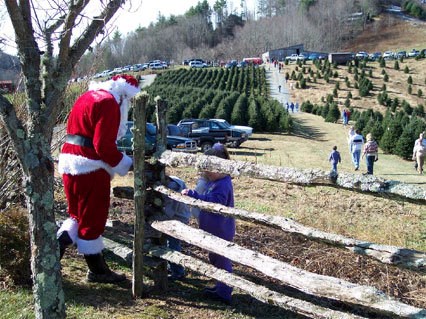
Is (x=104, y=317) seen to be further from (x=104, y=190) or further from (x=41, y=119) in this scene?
(x=41, y=119)

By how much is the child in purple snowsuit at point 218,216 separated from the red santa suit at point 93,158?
66 centimetres

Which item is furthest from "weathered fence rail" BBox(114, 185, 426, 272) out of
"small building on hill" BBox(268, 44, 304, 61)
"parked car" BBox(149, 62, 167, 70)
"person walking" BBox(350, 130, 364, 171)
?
"small building on hill" BBox(268, 44, 304, 61)

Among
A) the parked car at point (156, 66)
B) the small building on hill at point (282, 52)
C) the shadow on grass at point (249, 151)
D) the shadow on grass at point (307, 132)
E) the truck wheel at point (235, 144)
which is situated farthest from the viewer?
the small building on hill at point (282, 52)

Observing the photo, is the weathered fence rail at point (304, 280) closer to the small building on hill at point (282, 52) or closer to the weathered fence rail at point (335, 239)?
the weathered fence rail at point (335, 239)

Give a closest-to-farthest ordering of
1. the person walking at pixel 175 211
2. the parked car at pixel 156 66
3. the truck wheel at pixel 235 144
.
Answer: the person walking at pixel 175 211, the truck wheel at pixel 235 144, the parked car at pixel 156 66

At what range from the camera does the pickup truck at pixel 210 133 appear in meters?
21.4

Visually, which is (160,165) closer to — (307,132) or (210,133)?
(210,133)

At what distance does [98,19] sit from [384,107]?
146ft

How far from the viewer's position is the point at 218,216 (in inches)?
156

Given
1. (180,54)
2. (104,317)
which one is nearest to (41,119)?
(104,317)

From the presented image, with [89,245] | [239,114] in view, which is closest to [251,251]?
[89,245]

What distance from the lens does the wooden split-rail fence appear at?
256 centimetres

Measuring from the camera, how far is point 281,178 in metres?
3.00

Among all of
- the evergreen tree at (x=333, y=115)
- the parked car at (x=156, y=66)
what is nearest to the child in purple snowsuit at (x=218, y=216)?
the evergreen tree at (x=333, y=115)
